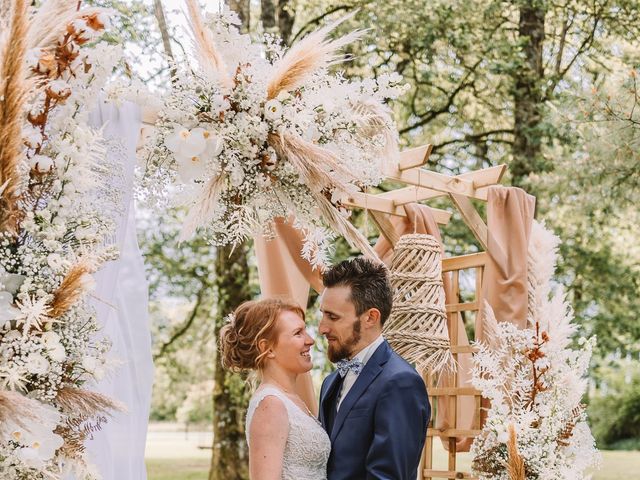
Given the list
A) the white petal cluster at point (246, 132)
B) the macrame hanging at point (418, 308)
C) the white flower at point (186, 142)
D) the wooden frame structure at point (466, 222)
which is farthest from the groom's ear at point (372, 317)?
the wooden frame structure at point (466, 222)

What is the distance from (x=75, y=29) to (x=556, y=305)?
3192 millimetres

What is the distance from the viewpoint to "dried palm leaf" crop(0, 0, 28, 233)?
2.41 meters

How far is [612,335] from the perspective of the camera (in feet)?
35.1

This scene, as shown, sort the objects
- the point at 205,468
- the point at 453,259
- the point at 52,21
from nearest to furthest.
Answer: the point at 52,21
the point at 453,259
the point at 205,468

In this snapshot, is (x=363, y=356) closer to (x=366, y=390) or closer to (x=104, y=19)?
(x=366, y=390)

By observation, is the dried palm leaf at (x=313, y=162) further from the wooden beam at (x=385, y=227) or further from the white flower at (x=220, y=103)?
the wooden beam at (x=385, y=227)

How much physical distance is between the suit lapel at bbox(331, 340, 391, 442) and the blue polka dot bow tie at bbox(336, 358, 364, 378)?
0.06 m

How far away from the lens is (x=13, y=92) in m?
2.41

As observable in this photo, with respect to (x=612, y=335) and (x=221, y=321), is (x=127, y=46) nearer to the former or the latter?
(x=221, y=321)

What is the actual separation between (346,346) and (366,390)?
0.22m

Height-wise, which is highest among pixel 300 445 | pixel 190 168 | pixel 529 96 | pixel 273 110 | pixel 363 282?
pixel 529 96

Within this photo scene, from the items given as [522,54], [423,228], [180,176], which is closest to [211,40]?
[180,176]

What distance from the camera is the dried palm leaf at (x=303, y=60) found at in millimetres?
3227

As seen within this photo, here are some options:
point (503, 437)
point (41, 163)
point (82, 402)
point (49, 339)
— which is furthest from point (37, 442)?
point (503, 437)
